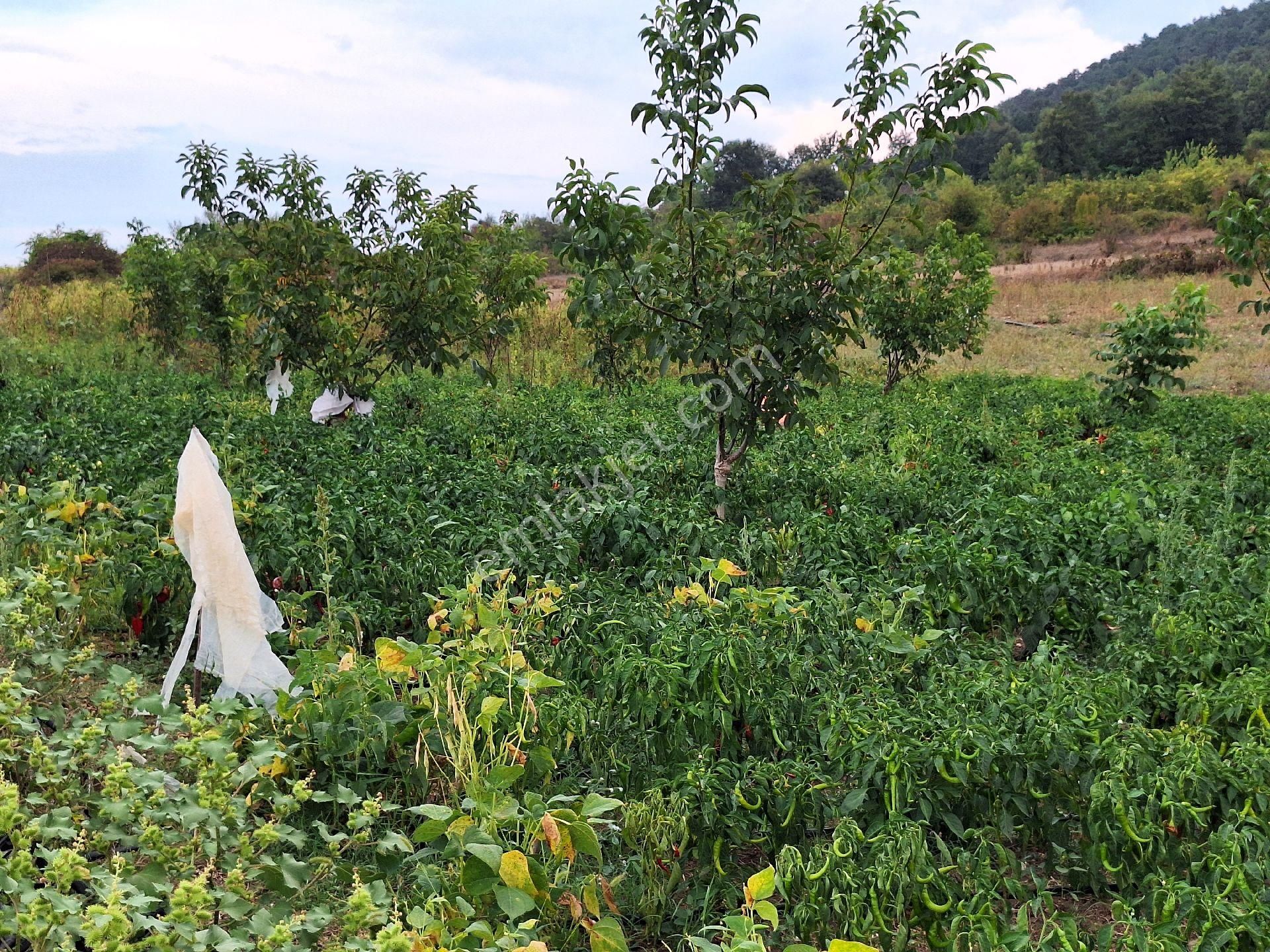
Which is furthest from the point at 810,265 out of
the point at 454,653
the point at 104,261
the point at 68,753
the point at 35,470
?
the point at 104,261

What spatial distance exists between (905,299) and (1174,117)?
41.2 m

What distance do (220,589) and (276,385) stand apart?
18.5 ft

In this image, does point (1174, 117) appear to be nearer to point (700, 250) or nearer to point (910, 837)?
point (700, 250)

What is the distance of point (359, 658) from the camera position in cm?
310

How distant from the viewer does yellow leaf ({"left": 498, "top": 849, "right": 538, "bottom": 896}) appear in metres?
2.01

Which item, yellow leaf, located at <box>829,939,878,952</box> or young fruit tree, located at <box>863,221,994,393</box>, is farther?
young fruit tree, located at <box>863,221,994,393</box>

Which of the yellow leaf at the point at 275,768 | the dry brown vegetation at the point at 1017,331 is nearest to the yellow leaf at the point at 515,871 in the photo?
the yellow leaf at the point at 275,768

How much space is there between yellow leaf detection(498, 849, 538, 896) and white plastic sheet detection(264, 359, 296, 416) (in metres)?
6.76

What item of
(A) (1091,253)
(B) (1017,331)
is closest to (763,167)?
(A) (1091,253)

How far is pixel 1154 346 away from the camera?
8.34 metres

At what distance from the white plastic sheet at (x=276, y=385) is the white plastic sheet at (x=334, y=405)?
31 centimetres

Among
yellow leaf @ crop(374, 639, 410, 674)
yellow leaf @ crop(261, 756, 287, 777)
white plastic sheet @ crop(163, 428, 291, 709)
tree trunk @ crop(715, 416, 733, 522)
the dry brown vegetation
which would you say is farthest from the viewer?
the dry brown vegetation

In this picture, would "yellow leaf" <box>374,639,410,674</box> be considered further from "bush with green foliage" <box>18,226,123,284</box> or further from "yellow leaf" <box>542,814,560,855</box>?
"bush with green foliage" <box>18,226,123,284</box>

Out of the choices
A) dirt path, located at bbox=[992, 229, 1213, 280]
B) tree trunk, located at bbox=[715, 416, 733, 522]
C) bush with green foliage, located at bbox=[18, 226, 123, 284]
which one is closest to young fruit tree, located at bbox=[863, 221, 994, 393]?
tree trunk, located at bbox=[715, 416, 733, 522]
